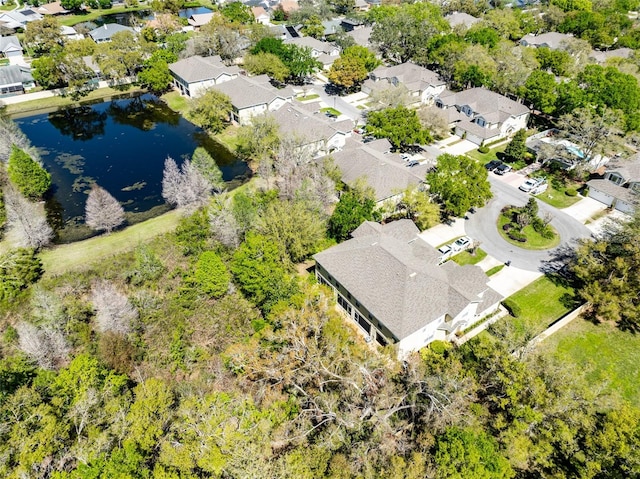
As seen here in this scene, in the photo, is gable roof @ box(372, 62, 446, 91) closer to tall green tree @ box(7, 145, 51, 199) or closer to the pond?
the pond

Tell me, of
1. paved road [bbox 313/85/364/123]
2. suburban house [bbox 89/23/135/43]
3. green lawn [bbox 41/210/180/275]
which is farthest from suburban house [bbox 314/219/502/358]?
suburban house [bbox 89/23/135/43]

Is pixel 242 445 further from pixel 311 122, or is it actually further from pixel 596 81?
pixel 596 81

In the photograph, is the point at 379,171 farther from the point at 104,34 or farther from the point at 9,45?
the point at 9,45

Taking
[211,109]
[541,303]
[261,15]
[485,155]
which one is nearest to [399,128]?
[485,155]

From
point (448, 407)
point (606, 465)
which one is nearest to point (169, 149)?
point (448, 407)

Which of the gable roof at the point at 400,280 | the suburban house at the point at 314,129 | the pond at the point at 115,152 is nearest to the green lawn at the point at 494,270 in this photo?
the gable roof at the point at 400,280
